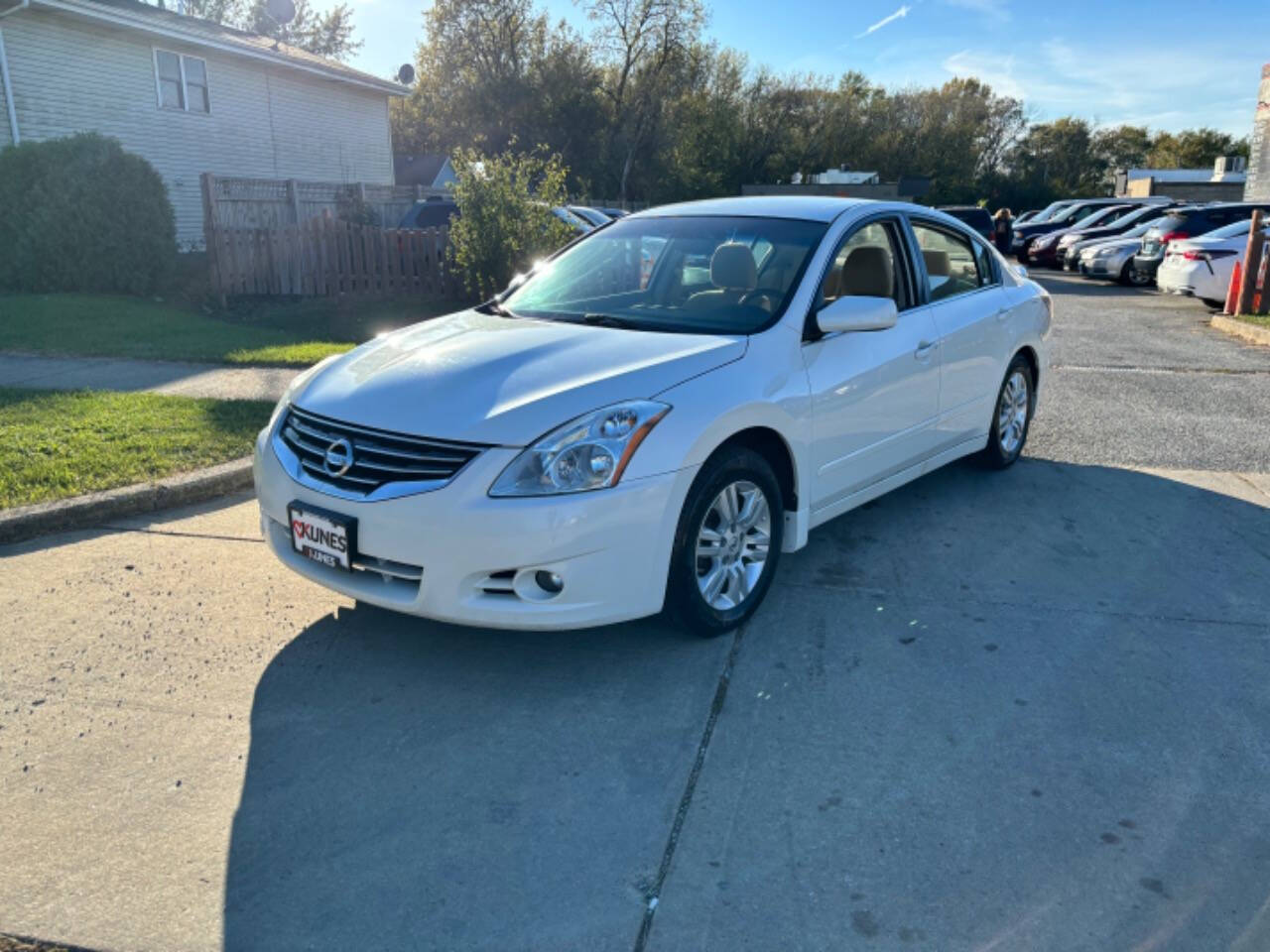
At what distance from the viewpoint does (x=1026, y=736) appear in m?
3.37

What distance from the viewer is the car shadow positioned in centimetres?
258

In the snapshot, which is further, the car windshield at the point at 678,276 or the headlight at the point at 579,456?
the car windshield at the point at 678,276

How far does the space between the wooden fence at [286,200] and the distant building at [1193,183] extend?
3071 cm

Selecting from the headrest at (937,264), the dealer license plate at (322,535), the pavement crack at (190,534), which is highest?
the headrest at (937,264)

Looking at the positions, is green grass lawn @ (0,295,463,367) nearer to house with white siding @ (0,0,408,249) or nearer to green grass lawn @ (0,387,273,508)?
green grass lawn @ (0,387,273,508)

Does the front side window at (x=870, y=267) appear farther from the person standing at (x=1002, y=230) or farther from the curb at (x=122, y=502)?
the person standing at (x=1002, y=230)

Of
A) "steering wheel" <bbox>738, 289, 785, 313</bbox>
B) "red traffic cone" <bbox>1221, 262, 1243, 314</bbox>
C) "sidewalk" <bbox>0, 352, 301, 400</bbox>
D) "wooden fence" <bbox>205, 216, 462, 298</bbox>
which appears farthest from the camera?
"red traffic cone" <bbox>1221, 262, 1243, 314</bbox>

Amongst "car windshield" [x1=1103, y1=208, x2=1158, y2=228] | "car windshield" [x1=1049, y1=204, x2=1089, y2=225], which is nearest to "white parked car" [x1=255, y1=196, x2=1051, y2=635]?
"car windshield" [x1=1103, y1=208, x2=1158, y2=228]

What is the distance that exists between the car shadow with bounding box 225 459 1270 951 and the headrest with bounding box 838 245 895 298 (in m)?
1.27

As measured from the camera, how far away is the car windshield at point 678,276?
175 inches

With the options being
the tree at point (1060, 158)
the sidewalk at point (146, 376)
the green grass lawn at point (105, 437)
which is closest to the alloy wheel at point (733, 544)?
the green grass lawn at point (105, 437)

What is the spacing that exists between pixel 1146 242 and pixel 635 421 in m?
19.8

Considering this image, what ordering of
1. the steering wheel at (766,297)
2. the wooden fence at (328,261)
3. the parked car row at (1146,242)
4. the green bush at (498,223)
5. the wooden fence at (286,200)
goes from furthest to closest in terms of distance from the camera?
the parked car row at (1146,242), the wooden fence at (286,200), the wooden fence at (328,261), the green bush at (498,223), the steering wheel at (766,297)

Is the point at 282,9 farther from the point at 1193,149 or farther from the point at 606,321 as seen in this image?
the point at 1193,149
